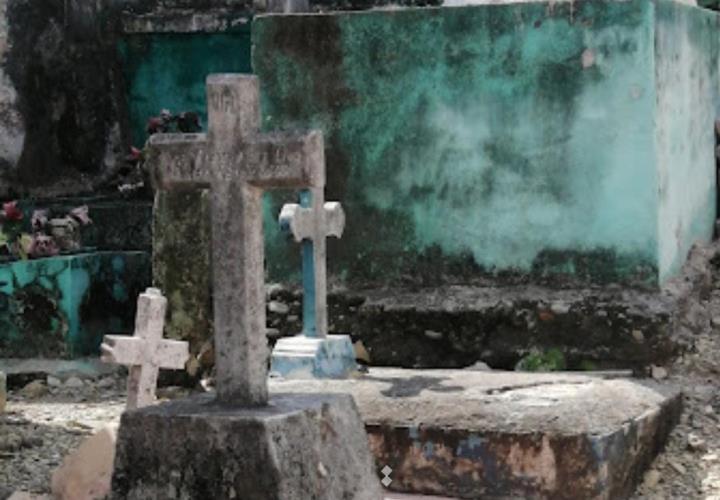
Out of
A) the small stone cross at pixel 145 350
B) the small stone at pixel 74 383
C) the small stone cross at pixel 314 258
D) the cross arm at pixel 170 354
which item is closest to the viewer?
the small stone cross at pixel 145 350

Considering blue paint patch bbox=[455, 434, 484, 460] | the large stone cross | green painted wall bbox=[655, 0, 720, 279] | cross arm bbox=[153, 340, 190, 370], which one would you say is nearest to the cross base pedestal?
cross arm bbox=[153, 340, 190, 370]

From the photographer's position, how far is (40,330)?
8.92m

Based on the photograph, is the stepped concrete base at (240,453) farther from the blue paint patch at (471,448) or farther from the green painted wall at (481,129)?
the green painted wall at (481,129)

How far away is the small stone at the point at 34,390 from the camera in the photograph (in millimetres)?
8164

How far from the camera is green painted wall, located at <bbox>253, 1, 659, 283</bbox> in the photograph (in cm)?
677

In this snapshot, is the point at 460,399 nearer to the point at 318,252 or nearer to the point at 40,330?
the point at 318,252

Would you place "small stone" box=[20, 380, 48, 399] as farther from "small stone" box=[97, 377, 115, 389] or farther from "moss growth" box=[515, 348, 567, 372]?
"moss growth" box=[515, 348, 567, 372]

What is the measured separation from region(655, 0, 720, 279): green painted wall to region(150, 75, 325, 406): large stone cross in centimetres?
323

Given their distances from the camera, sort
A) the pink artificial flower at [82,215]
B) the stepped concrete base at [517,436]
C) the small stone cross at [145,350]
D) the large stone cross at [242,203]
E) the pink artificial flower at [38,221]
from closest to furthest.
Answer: the large stone cross at [242,203] < the stepped concrete base at [517,436] < the small stone cross at [145,350] < the pink artificial flower at [38,221] < the pink artificial flower at [82,215]

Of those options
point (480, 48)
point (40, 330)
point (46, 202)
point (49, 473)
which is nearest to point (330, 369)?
point (49, 473)

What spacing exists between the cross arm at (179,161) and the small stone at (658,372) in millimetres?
3109

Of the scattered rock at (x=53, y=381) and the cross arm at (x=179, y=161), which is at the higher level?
the cross arm at (x=179, y=161)

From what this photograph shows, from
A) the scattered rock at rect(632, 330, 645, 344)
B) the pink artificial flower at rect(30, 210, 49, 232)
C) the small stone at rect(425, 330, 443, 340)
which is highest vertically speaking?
the pink artificial flower at rect(30, 210, 49, 232)

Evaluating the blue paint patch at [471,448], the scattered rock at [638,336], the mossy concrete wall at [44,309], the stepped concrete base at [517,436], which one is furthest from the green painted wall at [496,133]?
the blue paint patch at [471,448]
